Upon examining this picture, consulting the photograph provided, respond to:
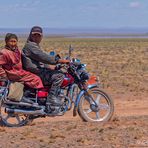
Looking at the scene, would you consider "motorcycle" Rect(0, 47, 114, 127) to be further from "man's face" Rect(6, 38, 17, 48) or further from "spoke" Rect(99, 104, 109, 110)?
"man's face" Rect(6, 38, 17, 48)

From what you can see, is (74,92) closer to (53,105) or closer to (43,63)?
(53,105)

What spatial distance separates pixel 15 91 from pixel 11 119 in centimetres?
72

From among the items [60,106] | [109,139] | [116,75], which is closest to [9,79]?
[60,106]

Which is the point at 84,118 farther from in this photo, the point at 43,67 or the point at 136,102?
the point at 136,102

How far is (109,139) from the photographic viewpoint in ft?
26.3

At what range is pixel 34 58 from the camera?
931cm

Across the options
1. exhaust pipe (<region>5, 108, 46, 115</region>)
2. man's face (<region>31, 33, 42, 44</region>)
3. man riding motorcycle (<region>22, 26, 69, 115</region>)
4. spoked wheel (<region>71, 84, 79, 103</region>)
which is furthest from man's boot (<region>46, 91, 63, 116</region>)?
man's face (<region>31, 33, 42, 44</region>)

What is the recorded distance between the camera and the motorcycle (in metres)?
9.38

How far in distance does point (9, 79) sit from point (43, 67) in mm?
637

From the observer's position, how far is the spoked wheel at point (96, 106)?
9719 mm

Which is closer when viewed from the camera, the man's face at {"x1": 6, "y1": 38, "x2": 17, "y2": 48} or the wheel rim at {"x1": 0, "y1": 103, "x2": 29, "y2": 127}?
the man's face at {"x1": 6, "y1": 38, "x2": 17, "y2": 48}

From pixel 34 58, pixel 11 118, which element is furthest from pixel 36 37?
pixel 11 118

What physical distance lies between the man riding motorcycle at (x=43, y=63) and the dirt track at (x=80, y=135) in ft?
1.34

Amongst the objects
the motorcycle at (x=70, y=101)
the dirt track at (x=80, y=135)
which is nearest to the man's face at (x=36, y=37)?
the motorcycle at (x=70, y=101)
